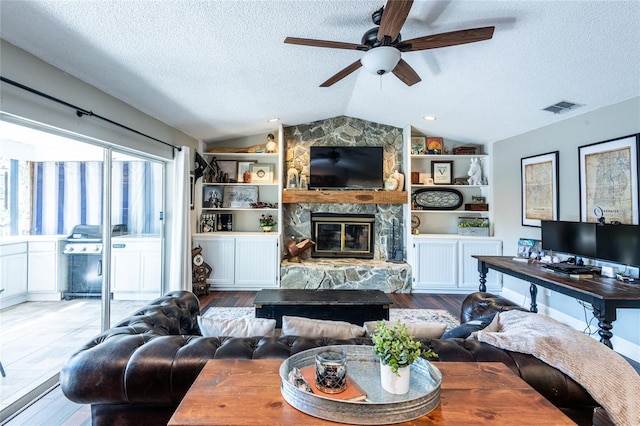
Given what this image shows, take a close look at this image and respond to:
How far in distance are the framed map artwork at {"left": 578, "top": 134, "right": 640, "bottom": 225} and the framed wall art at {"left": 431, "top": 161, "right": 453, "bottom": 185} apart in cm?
206

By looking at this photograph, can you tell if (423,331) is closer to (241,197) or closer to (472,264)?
(472,264)

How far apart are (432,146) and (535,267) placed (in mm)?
2656

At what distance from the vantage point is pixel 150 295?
13.8 feet

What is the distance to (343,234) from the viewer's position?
5.59 metres

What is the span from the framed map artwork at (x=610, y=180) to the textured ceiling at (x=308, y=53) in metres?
0.45

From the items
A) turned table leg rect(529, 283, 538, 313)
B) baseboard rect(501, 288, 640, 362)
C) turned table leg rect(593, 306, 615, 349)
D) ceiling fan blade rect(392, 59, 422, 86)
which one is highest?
ceiling fan blade rect(392, 59, 422, 86)

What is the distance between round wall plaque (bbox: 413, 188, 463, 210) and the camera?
212 inches

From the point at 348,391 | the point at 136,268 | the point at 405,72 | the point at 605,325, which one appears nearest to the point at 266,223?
the point at 136,268

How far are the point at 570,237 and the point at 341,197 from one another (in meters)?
3.00

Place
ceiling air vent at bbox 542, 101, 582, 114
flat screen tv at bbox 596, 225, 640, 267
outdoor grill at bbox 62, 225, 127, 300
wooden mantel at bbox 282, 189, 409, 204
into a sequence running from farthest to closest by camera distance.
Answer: wooden mantel at bbox 282, 189, 409, 204 < ceiling air vent at bbox 542, 101, 582, 114 < outdoor grill at bbox 62, 225, 127, 300 < flat screen tv at bbox 596, 225, 640, 267

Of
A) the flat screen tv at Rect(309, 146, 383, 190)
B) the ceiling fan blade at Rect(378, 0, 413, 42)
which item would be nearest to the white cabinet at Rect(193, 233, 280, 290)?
the flat screen tv at Rect(309, 146, 383, 190)

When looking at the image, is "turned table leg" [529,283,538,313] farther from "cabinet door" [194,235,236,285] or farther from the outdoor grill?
the outdoor grill

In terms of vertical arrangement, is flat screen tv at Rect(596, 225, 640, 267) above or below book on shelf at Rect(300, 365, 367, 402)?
above

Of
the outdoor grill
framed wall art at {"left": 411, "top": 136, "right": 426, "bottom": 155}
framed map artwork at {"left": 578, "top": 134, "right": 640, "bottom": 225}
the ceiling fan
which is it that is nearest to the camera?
the ceiling fan
